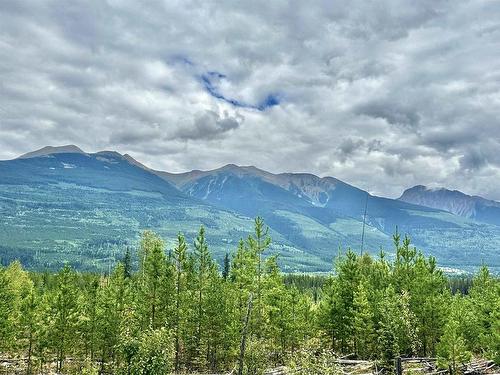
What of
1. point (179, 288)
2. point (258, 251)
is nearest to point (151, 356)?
point (258, 251)

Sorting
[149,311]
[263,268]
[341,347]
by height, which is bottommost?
[341,347]

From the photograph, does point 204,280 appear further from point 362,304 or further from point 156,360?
point 156,360

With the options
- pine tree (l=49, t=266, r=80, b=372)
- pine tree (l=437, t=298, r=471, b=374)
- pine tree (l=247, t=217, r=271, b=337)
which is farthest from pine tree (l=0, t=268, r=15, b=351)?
pine tree (l=437, t=298, r=471, b=374)

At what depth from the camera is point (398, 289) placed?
58.1 metres

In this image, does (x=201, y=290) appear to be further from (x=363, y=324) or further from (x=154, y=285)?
(x=363, y=324)

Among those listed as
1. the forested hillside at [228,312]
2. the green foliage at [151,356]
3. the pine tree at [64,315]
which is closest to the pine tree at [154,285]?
the forested hillside at [228,312]

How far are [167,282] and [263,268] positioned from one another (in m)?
16.4

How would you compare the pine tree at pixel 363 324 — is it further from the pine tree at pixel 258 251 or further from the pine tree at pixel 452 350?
the pine tree at pixel 258 251

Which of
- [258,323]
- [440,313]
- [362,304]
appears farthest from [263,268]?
[440,313]

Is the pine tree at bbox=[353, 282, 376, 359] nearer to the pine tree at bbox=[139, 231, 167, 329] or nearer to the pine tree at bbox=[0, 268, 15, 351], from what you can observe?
the pine tree at bbox=[139, 231, 167, 329]

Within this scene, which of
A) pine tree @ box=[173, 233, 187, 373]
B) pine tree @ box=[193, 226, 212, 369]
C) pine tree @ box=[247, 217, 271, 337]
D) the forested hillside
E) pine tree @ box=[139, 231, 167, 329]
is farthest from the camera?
pine tree @ box=[193, 226, 212, 369]

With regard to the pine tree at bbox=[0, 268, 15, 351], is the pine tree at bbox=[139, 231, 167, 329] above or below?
above

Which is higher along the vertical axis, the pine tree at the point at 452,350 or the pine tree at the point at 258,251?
the pine tree at the point at 258,251

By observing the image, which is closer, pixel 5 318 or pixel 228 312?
pixel 5 318
